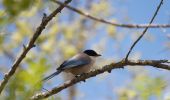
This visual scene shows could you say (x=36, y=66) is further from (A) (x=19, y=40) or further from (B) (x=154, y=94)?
(A) (x=19, y=40)

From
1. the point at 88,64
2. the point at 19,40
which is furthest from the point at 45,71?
the point at 19,40

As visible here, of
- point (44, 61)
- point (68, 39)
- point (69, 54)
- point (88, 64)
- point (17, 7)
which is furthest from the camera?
point (68, 39)

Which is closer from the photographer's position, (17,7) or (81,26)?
(17,7)

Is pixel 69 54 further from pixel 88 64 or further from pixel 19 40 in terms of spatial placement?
pixel 88 64

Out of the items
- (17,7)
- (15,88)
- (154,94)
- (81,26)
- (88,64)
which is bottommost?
(15,88)

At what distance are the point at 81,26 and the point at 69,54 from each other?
1.68 metres

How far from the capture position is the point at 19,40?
11055 mm

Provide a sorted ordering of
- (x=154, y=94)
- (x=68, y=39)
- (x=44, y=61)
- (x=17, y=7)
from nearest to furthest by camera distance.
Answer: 1. (x=17, y=7)
2. (x=44, y=61)
3. (x=154, y=94)
4. (x=68, y=39)

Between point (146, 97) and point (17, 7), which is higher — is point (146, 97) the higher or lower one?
the higher one

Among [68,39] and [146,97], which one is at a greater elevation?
[68,39]

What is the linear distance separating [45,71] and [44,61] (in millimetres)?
45

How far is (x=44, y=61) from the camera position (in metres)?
1.08

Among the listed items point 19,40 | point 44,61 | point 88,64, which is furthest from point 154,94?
point 19,40

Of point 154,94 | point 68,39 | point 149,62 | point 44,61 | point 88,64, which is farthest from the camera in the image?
point 68,39
